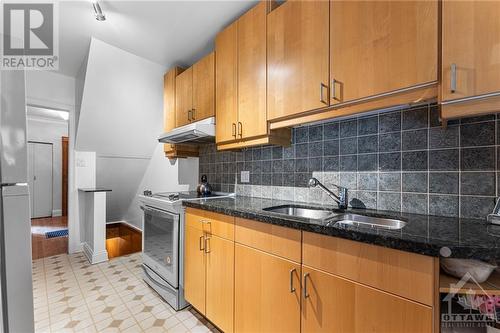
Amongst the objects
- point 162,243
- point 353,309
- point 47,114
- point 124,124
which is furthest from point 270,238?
point 47,114

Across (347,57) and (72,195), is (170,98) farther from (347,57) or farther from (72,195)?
(347,57)

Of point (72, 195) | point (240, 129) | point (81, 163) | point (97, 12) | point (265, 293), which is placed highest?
point (97, 12)

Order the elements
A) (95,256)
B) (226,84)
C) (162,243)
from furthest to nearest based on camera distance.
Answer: (95,256), (162,243), (226,84)

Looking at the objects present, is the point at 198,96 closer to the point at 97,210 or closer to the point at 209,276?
the point at 209,276

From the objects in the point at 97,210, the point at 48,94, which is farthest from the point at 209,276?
the point at 48,94

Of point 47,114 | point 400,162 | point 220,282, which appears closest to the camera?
point 400,162

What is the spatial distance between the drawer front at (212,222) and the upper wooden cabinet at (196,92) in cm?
92

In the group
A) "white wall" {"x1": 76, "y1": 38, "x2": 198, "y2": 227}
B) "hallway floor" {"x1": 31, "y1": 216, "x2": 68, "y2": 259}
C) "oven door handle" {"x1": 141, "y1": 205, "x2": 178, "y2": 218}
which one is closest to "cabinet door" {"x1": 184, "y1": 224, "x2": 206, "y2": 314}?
"oven door handle" {"x1": 141, "y1": 205, "x2": 178, "y2": 218}

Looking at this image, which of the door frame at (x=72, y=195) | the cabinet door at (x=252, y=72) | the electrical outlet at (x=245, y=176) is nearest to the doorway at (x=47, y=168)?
the door frame at (x=72, y=195)

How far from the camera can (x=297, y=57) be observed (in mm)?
1372

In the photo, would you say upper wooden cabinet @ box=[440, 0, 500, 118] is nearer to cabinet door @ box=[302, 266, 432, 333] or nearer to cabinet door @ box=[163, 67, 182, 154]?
cabinet door @ box=[302, 266, 432, 333]

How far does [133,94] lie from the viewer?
2.87 meters

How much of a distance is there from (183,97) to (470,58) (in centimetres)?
227

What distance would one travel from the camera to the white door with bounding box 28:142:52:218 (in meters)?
4.97
